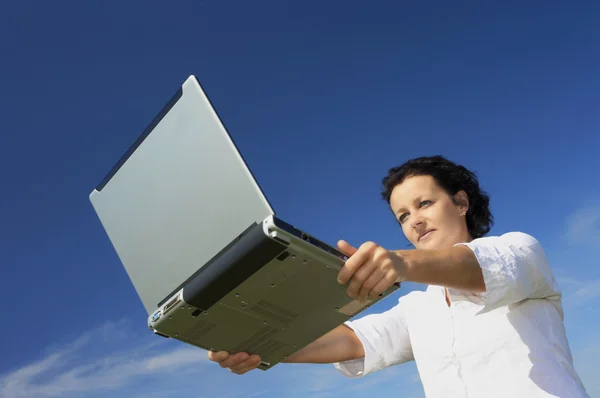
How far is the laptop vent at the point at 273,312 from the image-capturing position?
111 inches

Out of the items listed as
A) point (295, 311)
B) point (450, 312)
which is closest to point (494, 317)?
point (450, 312)

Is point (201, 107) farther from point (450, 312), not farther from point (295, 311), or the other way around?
point (450, 312)

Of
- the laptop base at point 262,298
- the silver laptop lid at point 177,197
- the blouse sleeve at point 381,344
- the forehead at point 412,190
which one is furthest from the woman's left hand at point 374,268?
the blouse sleeve at point 381,344

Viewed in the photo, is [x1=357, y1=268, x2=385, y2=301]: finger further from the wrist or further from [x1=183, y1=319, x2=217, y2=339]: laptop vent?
[x1=183, y1=319, x2=217, y2=339]: laptop vent

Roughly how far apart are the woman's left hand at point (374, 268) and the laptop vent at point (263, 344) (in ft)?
2.78

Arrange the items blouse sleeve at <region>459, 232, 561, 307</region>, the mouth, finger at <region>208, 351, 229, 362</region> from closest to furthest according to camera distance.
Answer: blouse sleeve at <region>459, 232, 561, 307</region> → finger at <region>208, 351, 229, 362</region> → the mouth

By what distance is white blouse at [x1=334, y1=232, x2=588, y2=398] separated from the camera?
2.86 meters

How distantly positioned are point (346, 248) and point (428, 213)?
1.37 meters

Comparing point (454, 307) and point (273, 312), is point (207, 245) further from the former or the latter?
point (454, 307)

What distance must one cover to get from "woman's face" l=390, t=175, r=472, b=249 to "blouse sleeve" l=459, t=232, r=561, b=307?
0.71 meters

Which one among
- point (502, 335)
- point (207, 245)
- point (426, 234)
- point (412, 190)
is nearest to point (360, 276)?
point (207, 245)

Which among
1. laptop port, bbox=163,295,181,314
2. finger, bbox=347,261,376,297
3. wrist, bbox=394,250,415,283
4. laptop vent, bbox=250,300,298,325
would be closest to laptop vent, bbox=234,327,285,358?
laptop vent, bbox=250,300,298,325

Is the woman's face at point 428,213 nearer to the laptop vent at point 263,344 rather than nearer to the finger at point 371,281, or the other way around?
the laptop vent at point 263,344

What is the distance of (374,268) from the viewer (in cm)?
243
